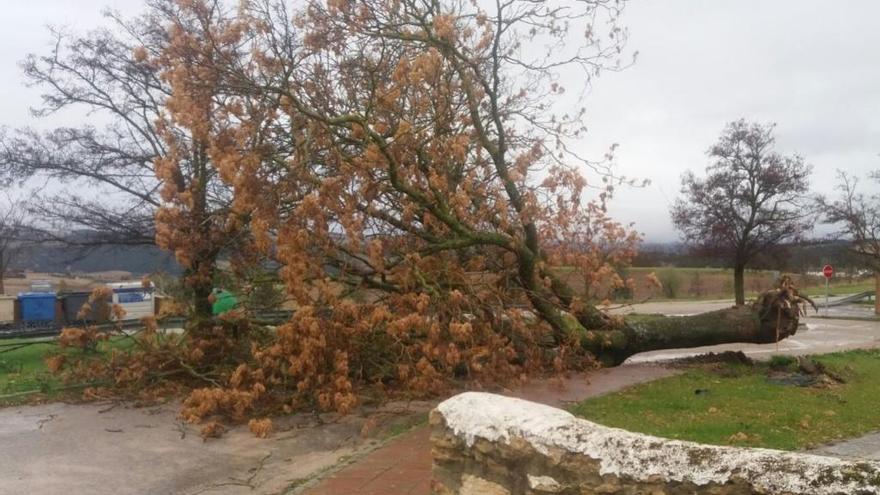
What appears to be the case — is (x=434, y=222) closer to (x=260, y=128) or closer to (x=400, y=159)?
(x=400, y=159)

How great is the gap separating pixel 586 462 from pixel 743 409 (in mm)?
5372

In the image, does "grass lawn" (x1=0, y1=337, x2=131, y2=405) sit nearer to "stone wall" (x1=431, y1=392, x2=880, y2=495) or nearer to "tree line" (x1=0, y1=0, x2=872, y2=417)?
"tree line" (x1=0, y1=0, x2=872, y2=417)

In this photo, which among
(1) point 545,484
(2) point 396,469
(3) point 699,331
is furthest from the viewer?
(3) point 699,331

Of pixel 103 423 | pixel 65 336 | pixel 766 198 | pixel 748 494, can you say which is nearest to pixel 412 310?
pixel 103 423

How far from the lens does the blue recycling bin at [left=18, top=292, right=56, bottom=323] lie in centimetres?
2078

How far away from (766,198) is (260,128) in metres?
23.0

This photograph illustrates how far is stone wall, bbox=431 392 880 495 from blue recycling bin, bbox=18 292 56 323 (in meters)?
19.2

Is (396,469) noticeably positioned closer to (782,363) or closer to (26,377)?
(782,363)

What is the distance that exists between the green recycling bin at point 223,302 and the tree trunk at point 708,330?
15.9ft

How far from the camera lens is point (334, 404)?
343 inches

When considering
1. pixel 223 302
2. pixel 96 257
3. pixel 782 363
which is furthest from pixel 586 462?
pixel 96 257

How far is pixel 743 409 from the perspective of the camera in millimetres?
8266

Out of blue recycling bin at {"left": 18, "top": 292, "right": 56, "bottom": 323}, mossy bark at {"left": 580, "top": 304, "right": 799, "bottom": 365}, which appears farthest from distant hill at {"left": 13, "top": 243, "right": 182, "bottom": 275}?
mossy bark at {"left": 580, "top": 304, "right": 799, "bottom": 365}

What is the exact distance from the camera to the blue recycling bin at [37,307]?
2078 cm
